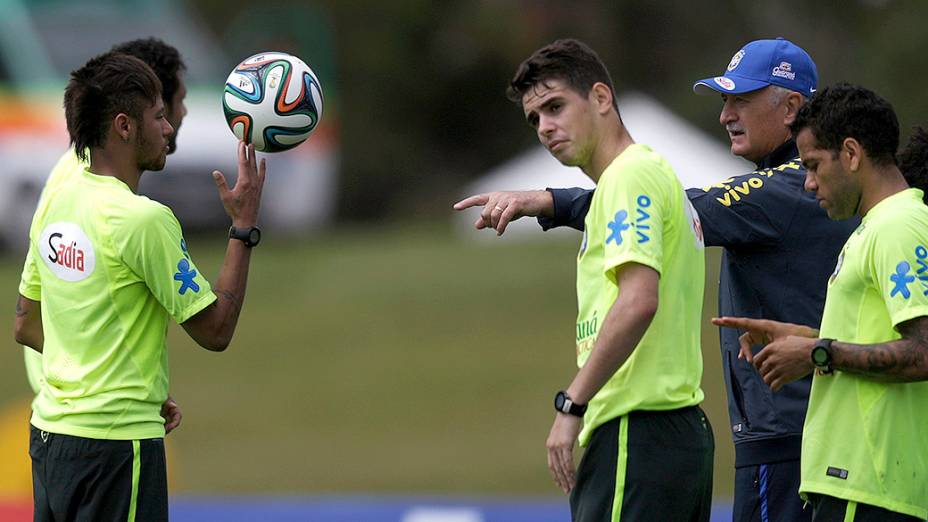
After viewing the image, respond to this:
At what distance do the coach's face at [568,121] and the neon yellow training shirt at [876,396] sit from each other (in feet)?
2.98

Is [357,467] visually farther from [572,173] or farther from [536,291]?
[572,173]

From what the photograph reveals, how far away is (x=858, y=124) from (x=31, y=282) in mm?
2909

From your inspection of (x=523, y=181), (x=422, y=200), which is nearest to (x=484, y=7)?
(x=422, y=200)

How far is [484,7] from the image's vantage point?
37344mm

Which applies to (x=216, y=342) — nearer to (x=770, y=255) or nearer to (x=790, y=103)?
(x=770, y=255)

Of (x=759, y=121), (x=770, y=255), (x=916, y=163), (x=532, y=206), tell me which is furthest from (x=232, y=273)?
(x=916, y=163)

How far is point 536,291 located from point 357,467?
238 inches

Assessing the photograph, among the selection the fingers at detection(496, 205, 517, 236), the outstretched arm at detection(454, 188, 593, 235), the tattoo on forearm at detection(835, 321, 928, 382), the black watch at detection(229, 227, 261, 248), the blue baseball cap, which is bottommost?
the tattoo on forearm at detection(835, 321, 928, 382)

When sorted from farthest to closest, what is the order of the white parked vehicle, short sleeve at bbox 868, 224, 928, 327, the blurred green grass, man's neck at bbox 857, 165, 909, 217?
the white parked vehicle < the blurred green grass < man's neck at bbox 857, 165, 909, 217 < short sleeve at bbox 868, 224, 928, 327

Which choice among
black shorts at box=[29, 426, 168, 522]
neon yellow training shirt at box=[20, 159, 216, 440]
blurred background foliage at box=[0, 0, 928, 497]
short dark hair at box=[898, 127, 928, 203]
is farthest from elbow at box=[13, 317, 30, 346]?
blurred background foliage at box=[0, 0, 928, 497]

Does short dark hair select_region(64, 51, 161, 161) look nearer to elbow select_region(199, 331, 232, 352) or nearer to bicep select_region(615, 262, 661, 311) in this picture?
elbow select_region(199, 331, 232, 352)

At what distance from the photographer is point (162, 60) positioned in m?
5.99

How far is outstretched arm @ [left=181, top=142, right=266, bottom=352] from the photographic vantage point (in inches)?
187

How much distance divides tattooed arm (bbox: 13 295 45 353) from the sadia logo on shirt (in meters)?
0.45
